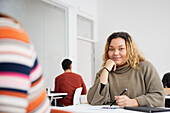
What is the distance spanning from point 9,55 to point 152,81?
1.55 m

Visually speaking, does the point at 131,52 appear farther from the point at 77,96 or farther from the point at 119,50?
the point at 77,96

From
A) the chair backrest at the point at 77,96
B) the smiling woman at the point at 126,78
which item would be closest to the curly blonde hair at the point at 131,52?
the smiling woman at the point at 126,78

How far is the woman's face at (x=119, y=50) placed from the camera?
2055 mm

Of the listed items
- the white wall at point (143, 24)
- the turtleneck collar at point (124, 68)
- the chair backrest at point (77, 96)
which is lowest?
the chair backrest at point (77, 96)

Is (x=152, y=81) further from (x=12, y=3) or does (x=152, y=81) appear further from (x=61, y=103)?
(x=12, y=3)

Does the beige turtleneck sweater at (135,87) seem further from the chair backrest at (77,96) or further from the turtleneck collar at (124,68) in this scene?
the chair backrest at (77,96)

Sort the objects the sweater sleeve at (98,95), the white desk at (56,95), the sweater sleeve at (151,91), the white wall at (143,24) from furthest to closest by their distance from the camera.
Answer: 1. the white wall at (143,24)
2. the white desk at (56,95)
3. the sweater sleeve at (98,95)
4. the sweater sleeve at (151,91)

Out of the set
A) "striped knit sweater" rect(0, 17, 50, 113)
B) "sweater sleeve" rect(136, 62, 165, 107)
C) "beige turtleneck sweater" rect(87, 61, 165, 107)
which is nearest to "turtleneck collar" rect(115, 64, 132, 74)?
"beige turtleneck sweater" rect(87, 61, 165, 107)

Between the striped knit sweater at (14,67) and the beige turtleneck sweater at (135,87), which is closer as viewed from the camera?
the striped knit sweater at (14,67)

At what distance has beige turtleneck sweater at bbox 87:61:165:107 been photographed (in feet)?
6.12

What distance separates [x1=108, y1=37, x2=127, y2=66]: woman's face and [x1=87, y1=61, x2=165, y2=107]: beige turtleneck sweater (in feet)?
0.21

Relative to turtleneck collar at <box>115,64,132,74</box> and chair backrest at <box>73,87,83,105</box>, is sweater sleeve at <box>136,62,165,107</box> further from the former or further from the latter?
chair backrest at <box>73,87,83,105</box>

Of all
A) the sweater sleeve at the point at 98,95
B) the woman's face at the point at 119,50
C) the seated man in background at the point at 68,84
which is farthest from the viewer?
the seated man in background at the point at 68,84

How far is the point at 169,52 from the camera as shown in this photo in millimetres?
7785
